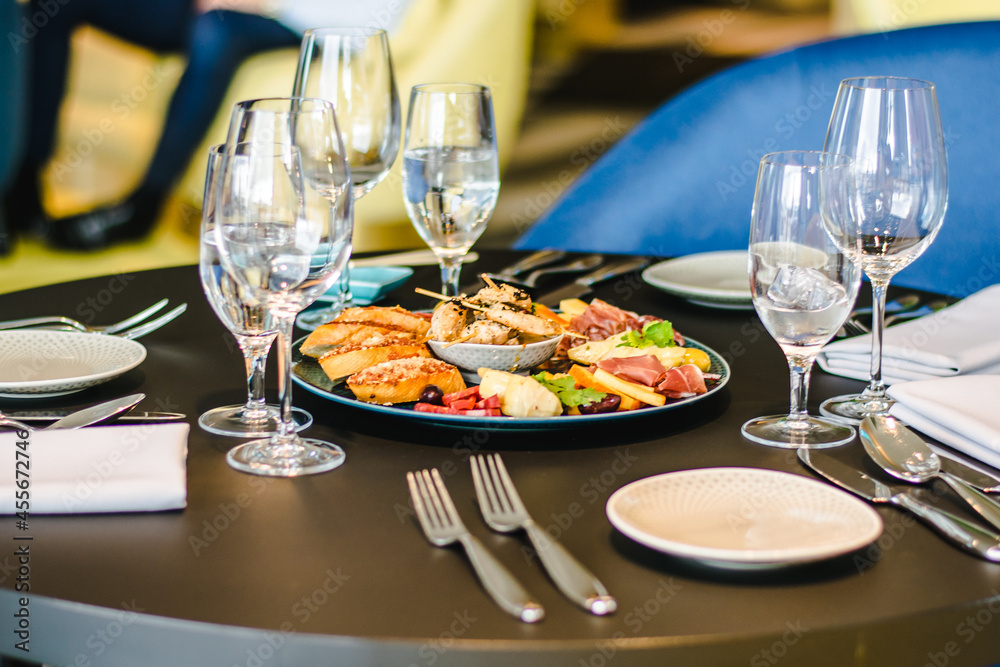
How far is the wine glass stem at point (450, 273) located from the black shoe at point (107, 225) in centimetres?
272

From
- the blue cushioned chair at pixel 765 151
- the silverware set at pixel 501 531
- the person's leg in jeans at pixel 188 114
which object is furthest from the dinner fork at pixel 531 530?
the person's leg in jeans at pixel 188 114

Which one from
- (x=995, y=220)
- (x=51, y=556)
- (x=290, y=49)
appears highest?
(x=290, y=49)

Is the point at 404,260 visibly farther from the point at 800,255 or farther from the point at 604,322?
the point at 800,255

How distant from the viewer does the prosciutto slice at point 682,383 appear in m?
1.02

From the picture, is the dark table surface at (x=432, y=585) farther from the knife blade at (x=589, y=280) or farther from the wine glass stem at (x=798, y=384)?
the knife blade at (x=589, y=280)

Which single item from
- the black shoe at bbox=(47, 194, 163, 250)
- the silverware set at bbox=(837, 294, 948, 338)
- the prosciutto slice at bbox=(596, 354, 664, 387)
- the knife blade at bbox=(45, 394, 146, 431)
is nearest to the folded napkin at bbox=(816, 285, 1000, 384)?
the silverware set at bbox=(837, 294, 948, 338)

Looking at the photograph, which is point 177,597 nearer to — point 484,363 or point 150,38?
point 484,363

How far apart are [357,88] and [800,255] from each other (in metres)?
0.68

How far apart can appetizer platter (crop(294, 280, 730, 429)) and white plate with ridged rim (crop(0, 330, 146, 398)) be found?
0.20 m

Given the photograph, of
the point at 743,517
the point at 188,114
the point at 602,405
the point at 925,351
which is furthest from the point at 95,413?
the point at 188,114

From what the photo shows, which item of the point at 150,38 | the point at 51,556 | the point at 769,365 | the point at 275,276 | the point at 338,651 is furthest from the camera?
the point at 150,38

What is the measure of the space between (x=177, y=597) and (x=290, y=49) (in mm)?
3287

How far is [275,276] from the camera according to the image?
2.83 feet

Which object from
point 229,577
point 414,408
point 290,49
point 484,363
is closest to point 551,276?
point 484,363
